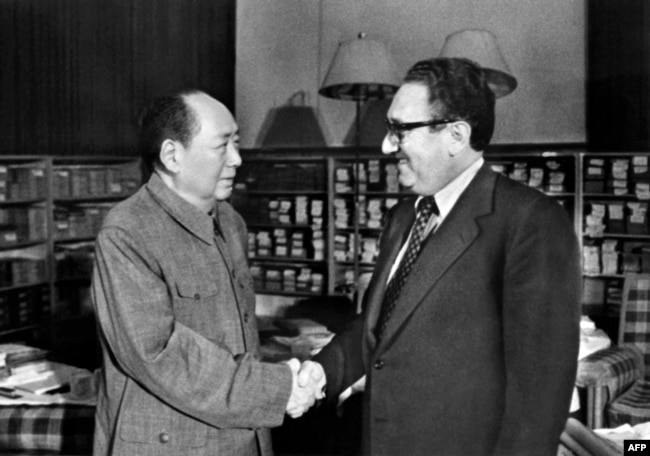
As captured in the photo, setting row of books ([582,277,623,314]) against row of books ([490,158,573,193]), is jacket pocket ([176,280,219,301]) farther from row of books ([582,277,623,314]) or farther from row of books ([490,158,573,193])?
row of books ([582,277,623,314])

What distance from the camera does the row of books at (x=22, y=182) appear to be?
5801mm

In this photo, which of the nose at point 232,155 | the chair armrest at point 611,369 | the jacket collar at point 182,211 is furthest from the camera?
the chair armrest at point 611,369

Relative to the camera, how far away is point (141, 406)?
172 cm

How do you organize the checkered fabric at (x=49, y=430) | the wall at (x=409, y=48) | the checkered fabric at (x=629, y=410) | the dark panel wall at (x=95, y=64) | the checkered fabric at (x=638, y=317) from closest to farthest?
the checkered fabric at (x=49, y=430), the checkered fabric at (x=629, y=410), the checkered fabric at (x=638, y=317), the dark panel wall at (x=95, y=64), the wall at (x=409, y=48)

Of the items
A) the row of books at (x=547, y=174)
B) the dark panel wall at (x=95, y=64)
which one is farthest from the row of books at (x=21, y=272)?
the row of books at (x=547, y=174)

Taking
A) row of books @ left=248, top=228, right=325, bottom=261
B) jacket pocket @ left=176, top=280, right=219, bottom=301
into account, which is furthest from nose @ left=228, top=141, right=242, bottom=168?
row of books @ left=248, top=228, right=325, bottom=261

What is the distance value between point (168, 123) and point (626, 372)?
9.83 ft

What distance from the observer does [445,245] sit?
153 centimetres

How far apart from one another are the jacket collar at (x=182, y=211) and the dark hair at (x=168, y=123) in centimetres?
6

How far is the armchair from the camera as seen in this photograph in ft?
11.4

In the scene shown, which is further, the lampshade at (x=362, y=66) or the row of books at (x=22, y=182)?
the lampshade at (x=362, y=66)

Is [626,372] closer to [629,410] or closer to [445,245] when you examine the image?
[629,410]

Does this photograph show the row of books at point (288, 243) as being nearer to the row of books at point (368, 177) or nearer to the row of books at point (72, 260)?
the row of books at point (368, 177)

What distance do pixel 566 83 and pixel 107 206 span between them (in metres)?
4.94
